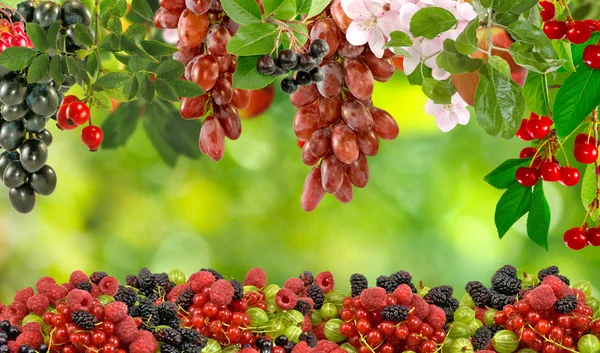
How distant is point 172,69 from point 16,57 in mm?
256

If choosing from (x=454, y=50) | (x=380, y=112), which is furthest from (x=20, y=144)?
(x=454, y=50)

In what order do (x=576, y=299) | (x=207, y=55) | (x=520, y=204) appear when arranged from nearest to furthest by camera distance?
(x=207, y=55)
(x=520, y=204)
(x=576, y=299)

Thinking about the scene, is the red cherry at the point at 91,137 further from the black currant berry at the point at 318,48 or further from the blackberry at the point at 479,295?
the blackberry at the point at 479,295

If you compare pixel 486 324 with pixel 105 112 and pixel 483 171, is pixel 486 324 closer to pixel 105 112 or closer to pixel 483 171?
pixel 483 171

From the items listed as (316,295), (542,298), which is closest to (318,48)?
(542,298)

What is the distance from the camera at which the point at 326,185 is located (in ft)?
3.48

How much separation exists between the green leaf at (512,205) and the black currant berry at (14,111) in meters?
0.86

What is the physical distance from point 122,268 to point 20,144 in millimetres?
1143

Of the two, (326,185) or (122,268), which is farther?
(122,268)

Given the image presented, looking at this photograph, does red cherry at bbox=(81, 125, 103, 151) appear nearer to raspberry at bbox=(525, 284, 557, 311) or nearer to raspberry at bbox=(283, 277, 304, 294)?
raspberry at bbox=(283, 277, 304, 294)

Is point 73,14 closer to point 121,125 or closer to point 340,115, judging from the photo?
point 340,115

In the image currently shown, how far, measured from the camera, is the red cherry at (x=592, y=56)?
3.46 ft

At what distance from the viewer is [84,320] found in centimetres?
142

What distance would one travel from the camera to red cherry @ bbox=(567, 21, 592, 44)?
1.05 metres
